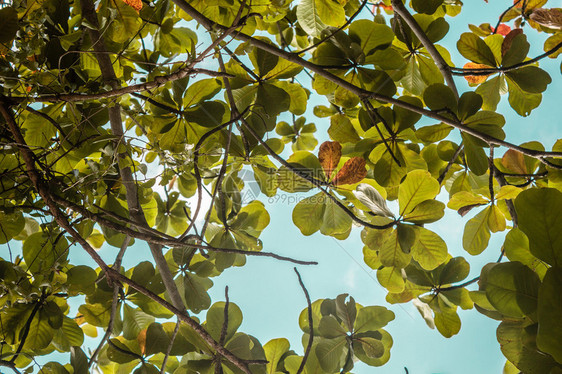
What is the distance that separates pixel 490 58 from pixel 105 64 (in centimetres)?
Answer: 116

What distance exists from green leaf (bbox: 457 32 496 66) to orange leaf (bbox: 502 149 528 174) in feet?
0.95

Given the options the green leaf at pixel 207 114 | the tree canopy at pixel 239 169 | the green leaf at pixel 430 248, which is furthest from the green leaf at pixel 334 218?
the green leaf at pixel 207 114

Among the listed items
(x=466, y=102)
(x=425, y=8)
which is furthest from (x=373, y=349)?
(x=425, y=8)

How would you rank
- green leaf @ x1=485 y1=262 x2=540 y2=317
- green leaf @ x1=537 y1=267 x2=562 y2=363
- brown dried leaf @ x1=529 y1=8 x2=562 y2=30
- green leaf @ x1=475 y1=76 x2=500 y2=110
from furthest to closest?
green leaf @ x1=475 y1=76 x2=500 y2=110, brown dried leaf @ x1=529 y1=8 x2=562 y2=30, green leaf @ x1=485 y1=262 x2=540 y2=317, green leaf @ x1=537 y1=267 x2=562 y2=363

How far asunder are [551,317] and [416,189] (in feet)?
1.47

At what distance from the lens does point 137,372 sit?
1.07 metres

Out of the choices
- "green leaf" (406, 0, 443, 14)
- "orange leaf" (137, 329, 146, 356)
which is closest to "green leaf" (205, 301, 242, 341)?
"orange leaf" (137, 329, 146, 356)

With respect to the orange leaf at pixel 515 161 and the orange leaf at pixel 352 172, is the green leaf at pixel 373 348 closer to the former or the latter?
the orange leaf at pixel 352 172

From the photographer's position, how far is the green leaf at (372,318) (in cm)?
116

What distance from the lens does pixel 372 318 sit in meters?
1.17

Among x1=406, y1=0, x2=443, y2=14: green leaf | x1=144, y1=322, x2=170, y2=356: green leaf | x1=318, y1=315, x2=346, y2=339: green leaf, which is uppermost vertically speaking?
x1=406, y1=0, x2=443, y2=14: green leaf

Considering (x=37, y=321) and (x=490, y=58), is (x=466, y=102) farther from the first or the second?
(x=37, y=321)

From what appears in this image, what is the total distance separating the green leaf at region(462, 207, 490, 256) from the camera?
1115 millimetres

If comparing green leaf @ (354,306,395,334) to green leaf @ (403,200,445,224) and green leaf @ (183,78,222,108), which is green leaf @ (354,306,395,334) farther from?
green leaf @ (183,78,222,108)
